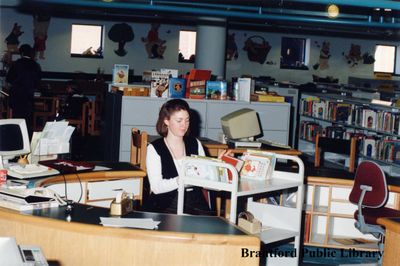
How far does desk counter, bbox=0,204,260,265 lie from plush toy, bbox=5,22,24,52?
14985 millimetres

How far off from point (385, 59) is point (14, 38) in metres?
12.3

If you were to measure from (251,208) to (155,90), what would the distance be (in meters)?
3.93

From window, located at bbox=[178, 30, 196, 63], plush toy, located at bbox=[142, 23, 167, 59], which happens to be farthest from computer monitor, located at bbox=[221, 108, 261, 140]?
window, located at bbox=[178, 30, 196, 63]

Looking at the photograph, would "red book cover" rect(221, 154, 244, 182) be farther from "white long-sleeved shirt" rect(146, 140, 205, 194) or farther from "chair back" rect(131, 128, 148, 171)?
"chair back" rect(131, 128, 148, 171)

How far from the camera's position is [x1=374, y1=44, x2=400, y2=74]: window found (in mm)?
22609

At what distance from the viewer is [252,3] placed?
11242mm

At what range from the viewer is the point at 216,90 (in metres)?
9.23

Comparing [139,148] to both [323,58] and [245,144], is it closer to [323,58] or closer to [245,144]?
[245,144]

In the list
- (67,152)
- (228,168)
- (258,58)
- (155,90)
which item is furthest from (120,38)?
(228,168)

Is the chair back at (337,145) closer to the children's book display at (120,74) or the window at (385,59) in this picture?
the children's book display at (120,74)

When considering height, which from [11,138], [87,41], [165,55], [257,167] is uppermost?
[87,41]

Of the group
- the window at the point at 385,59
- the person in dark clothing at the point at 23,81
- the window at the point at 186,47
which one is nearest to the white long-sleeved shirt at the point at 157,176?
the person in dark clothing at the point at 23,81

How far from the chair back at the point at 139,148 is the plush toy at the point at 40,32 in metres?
12.0

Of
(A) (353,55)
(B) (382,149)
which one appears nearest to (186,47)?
(A) (353,55)
